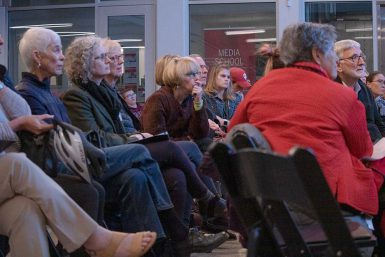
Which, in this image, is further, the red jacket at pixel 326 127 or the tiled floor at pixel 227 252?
the tiled floor at pixel 227 252

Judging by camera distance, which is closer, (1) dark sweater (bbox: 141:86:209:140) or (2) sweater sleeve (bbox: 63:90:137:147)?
(2) sweater sleeve (bbox: 63:90:137:147)

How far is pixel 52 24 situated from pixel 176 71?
7017mm

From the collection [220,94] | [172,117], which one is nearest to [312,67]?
[172,117]

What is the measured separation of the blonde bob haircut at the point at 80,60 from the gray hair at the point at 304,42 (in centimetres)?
217

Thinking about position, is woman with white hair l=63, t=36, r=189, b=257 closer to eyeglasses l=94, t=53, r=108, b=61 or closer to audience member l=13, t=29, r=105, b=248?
eyeglasses l=94, t=53, r=108, b=61

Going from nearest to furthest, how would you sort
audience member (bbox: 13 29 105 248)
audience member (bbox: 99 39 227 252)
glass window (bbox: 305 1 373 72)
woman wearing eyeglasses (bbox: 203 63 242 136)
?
audience member (bbox: 13 29 105 248), audience member (bbox: 99 39 227 252), woman wearing eyeglasses (bbox: 203 63 242 136), glass window (bbox: 305 1 373 72)

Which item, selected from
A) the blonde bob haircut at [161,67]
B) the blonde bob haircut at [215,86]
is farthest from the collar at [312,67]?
the blonde bob haircut at [215,86]

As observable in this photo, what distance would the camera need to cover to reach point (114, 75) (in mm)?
6809

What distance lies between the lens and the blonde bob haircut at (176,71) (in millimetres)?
7098

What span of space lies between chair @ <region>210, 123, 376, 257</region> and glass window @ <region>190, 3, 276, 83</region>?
9.34 metres

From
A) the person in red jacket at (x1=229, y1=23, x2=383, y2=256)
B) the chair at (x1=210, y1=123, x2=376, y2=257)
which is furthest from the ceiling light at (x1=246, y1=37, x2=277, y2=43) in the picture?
the chair at (x1=210, y1=123, x2=376, y2=257)

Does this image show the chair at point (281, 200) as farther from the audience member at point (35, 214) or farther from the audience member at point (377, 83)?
the audience member at point (377, 83)

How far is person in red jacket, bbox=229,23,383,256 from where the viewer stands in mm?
3996

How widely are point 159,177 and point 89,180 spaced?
793mm
